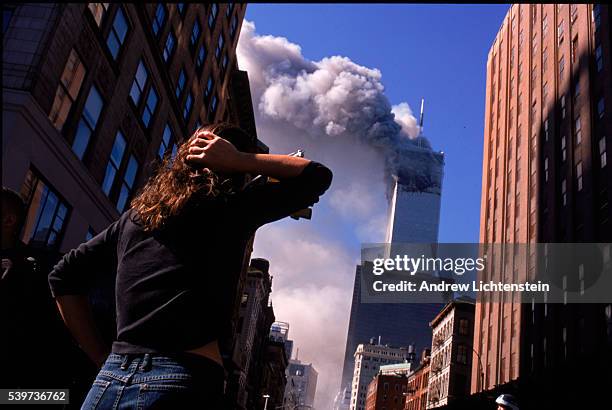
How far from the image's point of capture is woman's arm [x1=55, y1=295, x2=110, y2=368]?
7.36ft

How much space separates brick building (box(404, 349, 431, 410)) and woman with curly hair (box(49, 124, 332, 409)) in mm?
82911

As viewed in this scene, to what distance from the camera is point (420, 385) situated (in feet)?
279

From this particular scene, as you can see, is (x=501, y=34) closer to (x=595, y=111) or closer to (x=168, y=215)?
(x=595, y=111)

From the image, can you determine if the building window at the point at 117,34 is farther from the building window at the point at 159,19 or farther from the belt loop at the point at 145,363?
the belt loop at the point at 145,363

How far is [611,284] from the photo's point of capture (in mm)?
30453

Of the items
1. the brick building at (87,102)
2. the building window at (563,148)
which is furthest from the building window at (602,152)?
the brick building at (87,102)

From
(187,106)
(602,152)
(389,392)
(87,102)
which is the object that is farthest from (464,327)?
(389,392)

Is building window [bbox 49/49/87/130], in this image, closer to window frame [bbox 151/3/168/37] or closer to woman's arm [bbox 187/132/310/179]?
window frame [bbox 151/3/168/37]

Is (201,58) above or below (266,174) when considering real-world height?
above

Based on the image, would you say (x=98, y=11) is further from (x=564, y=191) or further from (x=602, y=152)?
(x=564, y=191)

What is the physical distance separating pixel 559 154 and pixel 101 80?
3347 centimetres

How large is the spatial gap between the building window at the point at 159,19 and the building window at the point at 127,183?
5.73m

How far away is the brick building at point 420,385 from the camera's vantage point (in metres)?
81.1

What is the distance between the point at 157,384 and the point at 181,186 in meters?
0.75
